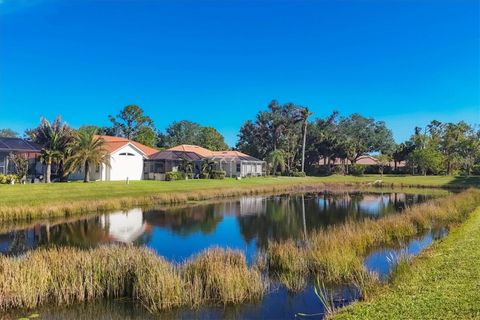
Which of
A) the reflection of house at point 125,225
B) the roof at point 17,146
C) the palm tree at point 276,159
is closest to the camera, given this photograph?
the reflection of house at point 125,225

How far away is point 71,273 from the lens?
1009cm

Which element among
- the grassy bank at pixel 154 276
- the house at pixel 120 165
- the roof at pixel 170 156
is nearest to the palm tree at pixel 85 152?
the house at pixel 120 165

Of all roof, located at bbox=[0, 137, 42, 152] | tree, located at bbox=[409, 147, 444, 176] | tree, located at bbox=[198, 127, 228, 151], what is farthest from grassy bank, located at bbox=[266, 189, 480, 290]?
tree, located at bbox=[198, 127, 228, 151]

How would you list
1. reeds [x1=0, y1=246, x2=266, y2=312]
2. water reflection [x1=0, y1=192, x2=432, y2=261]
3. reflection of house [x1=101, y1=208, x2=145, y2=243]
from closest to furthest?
1. reeds [x1=0, y1=246, x2=266, y2=312]
2. water reflection [x1=0, y1=192, x2=432, y2=261]
3. reflection of house [x1=101, y1=208, x2=145, y2=243]

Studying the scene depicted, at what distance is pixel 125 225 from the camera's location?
21625mm

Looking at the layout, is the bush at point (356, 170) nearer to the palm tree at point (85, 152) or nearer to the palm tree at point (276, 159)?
the palm tree at point (276, 159)

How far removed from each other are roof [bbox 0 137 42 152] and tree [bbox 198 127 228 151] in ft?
180

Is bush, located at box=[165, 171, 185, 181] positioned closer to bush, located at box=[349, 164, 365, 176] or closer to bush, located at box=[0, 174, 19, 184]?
bush, located at box=[0, 174, 19, 184]

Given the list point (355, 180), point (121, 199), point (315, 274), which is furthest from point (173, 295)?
point (355, 180)

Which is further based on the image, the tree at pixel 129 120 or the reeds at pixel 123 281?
the tree at pixel 129 120

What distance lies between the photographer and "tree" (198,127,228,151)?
92000mm

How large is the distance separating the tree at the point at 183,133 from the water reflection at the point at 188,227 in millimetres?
67271

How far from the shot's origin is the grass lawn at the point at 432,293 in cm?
707

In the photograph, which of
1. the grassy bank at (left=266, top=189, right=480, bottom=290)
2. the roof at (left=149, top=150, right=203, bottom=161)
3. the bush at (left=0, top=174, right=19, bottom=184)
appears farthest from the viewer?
the roof at (left=149, top=150, right=203, bottom=161)
